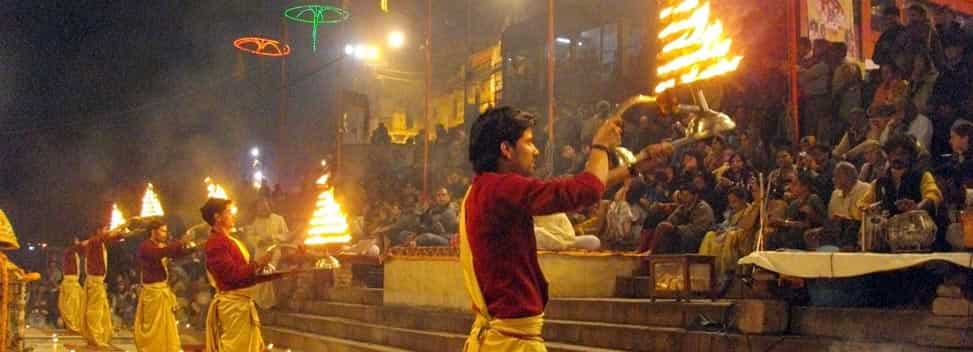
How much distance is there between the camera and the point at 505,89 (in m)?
32.8

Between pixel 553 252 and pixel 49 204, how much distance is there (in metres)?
21.7

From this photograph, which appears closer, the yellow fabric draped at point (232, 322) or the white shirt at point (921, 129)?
the yellow fabric draped at point (232, 322)

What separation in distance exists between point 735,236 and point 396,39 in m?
32.8

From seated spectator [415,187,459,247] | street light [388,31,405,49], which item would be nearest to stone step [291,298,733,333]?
seated spectator [415,187,459,247]

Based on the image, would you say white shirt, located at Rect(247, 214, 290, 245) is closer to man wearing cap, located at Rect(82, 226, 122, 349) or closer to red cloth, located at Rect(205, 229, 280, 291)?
man wearing cap, located at Rect(82, 226, 122, 349)

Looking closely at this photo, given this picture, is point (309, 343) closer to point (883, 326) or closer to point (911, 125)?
point (883, 326)

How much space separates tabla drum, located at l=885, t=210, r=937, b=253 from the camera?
6926mm

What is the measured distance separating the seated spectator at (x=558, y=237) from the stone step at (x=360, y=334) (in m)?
1.55

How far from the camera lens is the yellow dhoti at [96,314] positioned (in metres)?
14.9

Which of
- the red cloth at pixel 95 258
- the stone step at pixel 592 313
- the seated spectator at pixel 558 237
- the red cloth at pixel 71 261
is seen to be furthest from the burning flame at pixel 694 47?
the red cloth at pixel 71 261

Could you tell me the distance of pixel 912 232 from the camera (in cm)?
697

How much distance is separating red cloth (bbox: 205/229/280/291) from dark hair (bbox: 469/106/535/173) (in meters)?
4.39

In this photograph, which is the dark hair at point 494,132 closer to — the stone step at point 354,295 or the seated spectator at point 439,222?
the seated spectator at point 439,222

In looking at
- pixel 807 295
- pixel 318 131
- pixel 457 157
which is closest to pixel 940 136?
pixel 807 295
